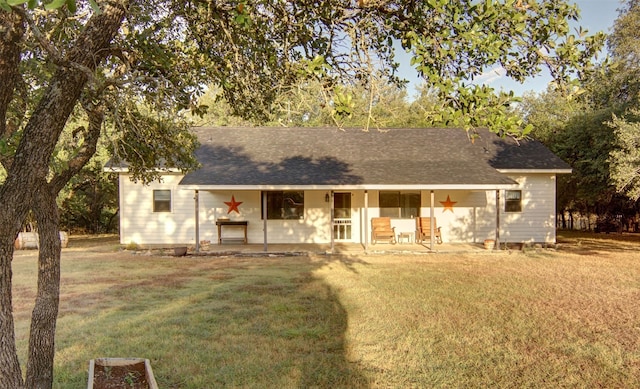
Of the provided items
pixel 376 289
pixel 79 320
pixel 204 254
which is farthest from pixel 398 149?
pixel 79 320

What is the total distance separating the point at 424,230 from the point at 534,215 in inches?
190

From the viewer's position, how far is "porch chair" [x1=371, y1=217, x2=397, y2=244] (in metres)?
18.1

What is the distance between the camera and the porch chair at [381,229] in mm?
18109

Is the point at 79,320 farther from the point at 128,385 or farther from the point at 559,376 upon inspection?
the point at 559,376

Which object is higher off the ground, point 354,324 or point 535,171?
point 535,171

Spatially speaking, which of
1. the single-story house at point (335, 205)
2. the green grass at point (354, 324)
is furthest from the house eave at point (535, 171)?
the green grass at point (354, 324)

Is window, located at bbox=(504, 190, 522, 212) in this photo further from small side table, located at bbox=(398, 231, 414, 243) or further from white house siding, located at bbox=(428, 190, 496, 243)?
small side table, located at bbox=(398, 231, 414, 243)

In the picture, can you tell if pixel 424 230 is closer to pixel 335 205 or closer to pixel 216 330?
pixel 335 205

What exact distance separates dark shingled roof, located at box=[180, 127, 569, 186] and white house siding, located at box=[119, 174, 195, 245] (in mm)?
1646

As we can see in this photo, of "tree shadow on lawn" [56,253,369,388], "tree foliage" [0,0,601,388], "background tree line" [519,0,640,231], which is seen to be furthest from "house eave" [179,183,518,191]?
"tree foliage" [0,0,601,388]

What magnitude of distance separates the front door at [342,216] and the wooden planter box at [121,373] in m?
14.8

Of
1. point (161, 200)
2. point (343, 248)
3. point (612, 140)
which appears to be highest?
point (612, 140)

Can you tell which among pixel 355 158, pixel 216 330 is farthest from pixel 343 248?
pixel 216 330

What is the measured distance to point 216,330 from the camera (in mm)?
7496
